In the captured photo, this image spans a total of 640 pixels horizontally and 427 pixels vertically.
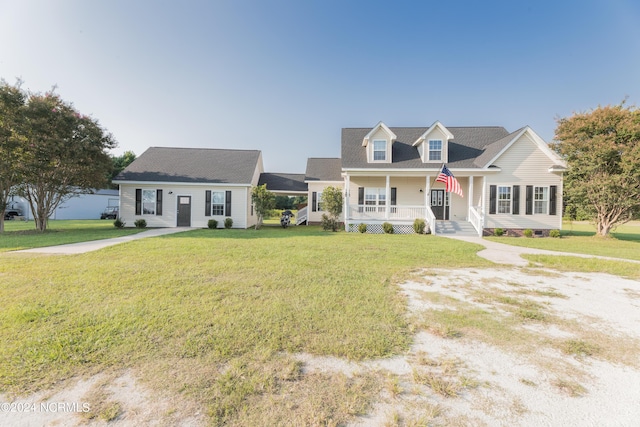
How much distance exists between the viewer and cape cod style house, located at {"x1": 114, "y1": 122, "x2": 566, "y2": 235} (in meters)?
15.3

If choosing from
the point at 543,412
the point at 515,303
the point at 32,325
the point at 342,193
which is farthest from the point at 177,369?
the point at 342,193

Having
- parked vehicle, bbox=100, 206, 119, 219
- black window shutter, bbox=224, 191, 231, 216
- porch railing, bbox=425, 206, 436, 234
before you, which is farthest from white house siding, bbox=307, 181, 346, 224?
parked vehicle, bbox=100, 206, 119, 219

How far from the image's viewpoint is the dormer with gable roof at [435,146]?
16.5 metres

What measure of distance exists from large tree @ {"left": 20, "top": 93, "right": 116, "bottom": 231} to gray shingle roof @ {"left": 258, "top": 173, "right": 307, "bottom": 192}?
10.5 meters

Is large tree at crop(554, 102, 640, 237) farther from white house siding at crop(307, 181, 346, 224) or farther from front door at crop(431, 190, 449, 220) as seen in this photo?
white house siding at crop(307, 181, 346, 224)

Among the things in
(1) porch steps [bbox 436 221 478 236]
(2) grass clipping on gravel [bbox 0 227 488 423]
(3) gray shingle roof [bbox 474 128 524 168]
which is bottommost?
(2) grass clipping on gravel [bbox 0 227 488 423]

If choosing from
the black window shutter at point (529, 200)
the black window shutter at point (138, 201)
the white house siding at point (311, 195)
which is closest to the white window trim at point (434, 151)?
the black window shutter at point (529, 200)

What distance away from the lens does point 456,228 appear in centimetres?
1535

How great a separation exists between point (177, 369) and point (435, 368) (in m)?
2.52

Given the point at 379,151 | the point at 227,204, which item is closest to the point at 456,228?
the point at 379,151

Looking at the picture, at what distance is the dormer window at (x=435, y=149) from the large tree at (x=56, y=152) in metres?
19.8

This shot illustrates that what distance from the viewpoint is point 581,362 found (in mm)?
2717

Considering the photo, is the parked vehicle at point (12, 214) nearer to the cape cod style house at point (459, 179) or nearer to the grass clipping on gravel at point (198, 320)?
the grass clipping on gravel at point (198, 320)

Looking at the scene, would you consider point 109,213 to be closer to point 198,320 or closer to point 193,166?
point 193,166
